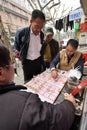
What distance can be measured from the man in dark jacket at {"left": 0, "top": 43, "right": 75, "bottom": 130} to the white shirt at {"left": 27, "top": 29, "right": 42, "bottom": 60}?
152cm

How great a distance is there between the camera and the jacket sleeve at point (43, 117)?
2.49ft

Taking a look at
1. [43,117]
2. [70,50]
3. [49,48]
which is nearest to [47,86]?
[70,50]

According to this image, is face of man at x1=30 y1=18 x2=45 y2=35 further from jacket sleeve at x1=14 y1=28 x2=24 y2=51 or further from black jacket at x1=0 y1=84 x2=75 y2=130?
black jacket at x1=0 y1=84 x2=75 y2=130

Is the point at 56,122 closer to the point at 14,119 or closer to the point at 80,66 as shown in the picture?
the point at 14,119

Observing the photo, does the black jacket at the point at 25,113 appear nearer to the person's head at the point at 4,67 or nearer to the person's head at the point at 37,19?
the person's head at the point at 4,67

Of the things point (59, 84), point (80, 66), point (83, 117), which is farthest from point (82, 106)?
point (80, 66)

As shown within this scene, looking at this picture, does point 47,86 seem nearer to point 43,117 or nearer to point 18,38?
point 43,117

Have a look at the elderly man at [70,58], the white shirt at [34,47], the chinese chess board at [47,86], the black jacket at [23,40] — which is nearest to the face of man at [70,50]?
the elderly man at [70,58]

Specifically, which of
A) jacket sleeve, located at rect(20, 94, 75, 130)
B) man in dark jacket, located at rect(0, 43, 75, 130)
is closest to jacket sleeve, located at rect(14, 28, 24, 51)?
man in dark jacket, located at rect(0, 43, 75, 130)

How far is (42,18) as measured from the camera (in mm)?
2131

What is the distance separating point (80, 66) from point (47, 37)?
1.09 metres

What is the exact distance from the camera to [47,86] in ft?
5.54

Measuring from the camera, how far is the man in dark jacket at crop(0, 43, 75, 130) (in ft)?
2.46

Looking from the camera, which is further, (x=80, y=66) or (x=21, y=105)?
(x=80, y=66)
